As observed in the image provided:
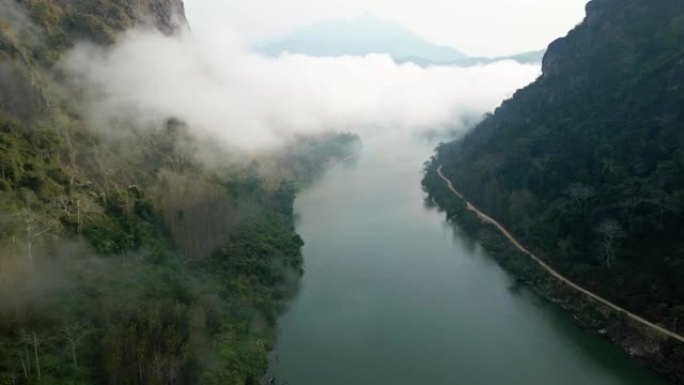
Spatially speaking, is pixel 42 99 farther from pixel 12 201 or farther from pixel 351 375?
pixel 351 375

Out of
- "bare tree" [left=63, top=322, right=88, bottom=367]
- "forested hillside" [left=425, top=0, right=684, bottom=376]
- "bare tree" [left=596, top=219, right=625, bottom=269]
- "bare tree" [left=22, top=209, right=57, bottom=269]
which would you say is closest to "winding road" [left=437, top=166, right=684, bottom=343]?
"forested hillside" [left=425, top=0, right=684, bottom=376]

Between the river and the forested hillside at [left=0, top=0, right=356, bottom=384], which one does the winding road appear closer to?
the river

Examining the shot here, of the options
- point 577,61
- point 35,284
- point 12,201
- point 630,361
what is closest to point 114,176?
point 12,201

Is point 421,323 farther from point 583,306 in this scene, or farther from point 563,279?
point 563,279

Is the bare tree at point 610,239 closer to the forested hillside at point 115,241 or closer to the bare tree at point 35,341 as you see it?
the forested hillside at point 115,241

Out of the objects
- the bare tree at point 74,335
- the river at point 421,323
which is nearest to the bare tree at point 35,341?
the bare tree at point 74,335

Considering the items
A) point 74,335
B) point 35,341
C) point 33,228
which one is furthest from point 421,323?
point 33,228
